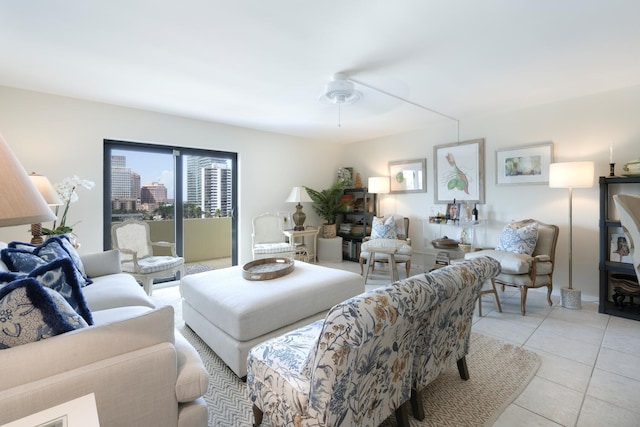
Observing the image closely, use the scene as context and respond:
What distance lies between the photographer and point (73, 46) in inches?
87.0

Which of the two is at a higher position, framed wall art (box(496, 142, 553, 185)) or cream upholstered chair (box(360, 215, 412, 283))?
framed wall art (box(496, 142, 553, 185))

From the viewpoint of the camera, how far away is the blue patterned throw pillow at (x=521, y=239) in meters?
3.20

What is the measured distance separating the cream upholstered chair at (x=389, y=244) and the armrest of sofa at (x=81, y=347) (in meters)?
3.11

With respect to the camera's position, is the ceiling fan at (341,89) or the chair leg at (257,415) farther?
the ceiling fan at (341,89)

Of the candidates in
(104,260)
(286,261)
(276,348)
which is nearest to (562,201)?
(286,261)

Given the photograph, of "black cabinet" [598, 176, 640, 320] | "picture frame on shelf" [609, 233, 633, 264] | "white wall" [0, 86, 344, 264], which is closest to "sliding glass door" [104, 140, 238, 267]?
"white wall" [0, 86, 344, 264]

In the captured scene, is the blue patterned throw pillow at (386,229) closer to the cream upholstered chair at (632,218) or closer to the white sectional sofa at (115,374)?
the cream upholstered chair at (632,218)

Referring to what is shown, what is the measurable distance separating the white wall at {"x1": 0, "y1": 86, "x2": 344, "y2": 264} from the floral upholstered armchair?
3.29m

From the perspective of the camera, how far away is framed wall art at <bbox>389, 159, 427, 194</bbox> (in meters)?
4.77

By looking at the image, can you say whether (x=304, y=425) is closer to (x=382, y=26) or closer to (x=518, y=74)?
(x=382, y=26)

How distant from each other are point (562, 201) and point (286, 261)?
338 centimetres

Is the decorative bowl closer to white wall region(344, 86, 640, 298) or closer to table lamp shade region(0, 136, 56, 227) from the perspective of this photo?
white wall region(344, 86, 640, 298)

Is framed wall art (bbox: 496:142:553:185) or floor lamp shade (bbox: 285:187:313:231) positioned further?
floor lamp shade (bbox: 285:187:313:231)

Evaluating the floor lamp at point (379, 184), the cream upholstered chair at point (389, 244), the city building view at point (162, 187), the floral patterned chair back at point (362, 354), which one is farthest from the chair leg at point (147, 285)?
the floor lamp at point (379, 184)
